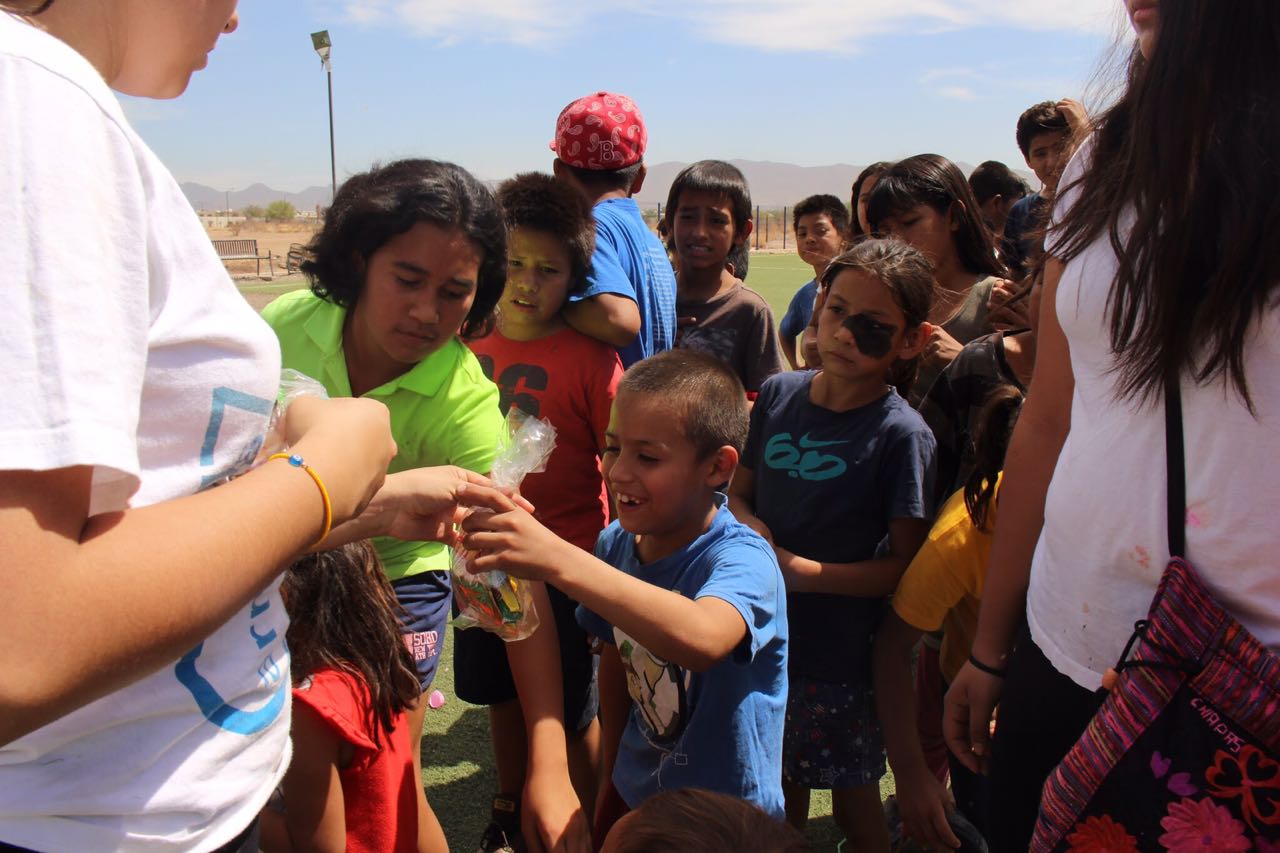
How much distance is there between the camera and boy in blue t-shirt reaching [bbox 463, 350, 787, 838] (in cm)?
175

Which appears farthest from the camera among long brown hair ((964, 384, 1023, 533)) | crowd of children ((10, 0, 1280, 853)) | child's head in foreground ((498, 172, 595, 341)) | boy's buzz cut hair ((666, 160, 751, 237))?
boy's buzz cut hair ((666, 160, 751, 237))

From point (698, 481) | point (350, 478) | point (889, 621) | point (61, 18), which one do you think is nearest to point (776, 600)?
point (698, 481)

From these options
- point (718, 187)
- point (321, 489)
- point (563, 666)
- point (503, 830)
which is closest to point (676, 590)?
point (563, 666)

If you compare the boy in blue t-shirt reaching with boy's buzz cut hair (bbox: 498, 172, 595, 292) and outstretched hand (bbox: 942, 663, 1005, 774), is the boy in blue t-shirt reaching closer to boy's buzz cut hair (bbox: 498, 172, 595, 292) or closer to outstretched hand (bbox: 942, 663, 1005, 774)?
outstretched hand (bbox: 942, 663, 1005, 774)

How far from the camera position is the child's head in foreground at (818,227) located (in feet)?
20.3

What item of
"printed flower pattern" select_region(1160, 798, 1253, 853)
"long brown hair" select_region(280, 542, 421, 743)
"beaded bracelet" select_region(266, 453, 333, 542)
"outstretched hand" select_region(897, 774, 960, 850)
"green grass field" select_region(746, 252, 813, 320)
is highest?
"beaded bracelet" select_region(266, 453, 333, 542)

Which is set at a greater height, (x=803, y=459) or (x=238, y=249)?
(x=803, y=459)

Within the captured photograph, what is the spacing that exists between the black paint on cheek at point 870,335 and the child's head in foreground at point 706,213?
6.09 feet

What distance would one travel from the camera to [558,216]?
3.17 metres

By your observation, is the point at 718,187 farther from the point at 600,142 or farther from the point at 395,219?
the point at 395,219

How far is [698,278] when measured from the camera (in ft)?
15.2

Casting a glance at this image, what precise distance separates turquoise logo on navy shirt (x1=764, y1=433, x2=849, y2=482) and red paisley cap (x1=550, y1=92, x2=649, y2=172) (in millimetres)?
1438

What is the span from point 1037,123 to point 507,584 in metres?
5.16

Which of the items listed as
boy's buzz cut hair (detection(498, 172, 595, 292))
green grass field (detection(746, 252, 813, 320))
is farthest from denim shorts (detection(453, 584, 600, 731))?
green grass field (detection(746, 252, 813, 320))
